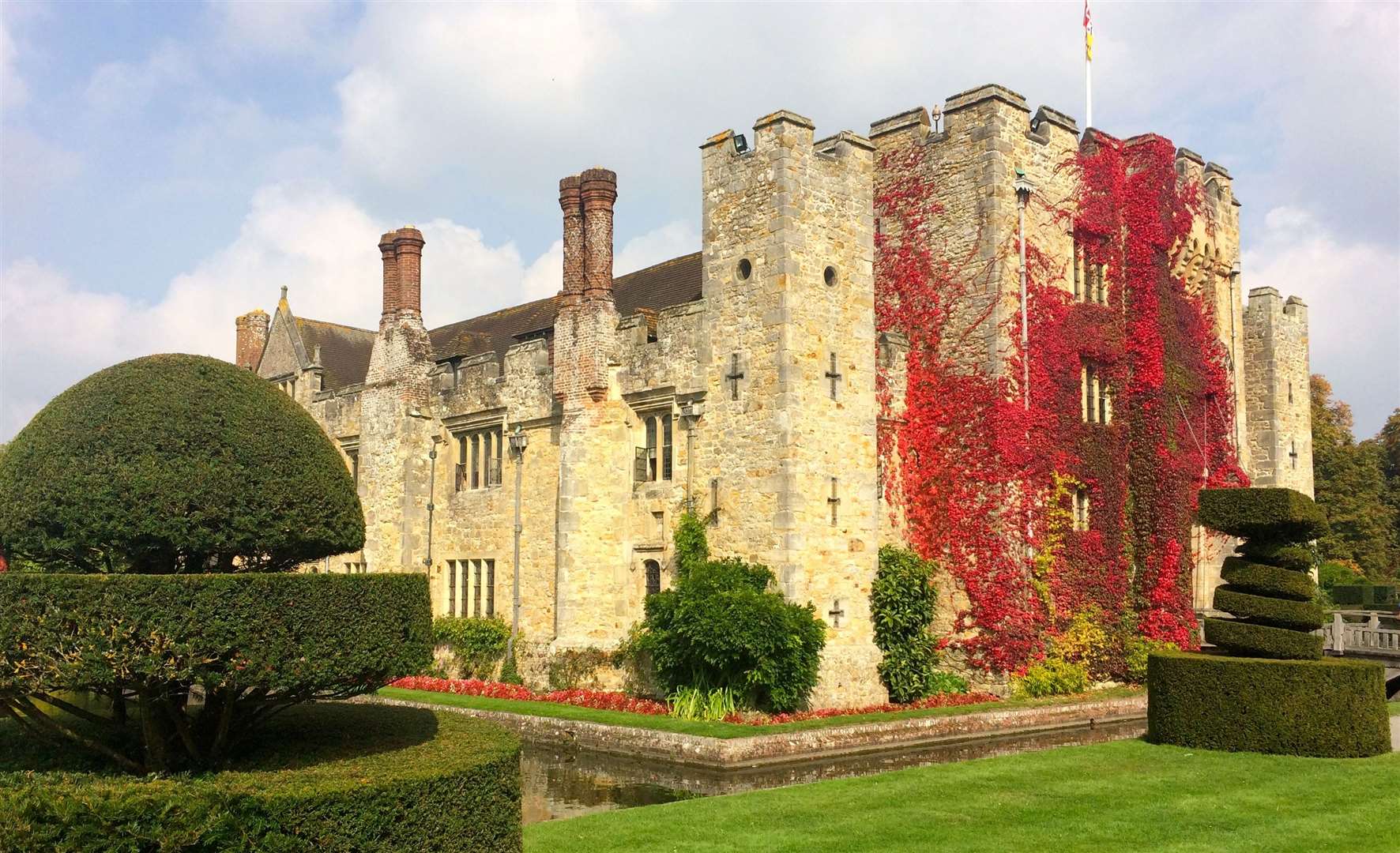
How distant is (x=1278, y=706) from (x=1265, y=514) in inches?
103

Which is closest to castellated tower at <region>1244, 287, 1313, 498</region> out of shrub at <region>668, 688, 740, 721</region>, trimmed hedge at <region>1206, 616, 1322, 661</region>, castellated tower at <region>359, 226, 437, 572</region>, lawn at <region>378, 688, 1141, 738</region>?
lawn at <region>378, 688, 1141, 738</region>

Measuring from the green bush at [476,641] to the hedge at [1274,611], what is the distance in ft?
45.5

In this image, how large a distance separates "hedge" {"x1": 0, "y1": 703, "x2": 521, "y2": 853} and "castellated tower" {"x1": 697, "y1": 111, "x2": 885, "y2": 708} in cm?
1022

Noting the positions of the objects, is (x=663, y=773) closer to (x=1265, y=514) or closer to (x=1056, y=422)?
(x=1265, y=514)

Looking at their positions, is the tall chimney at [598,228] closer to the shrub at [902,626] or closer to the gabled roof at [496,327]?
the gabled roof at [496,327]


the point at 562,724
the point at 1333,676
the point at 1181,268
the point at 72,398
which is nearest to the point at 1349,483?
the point at 1181,268

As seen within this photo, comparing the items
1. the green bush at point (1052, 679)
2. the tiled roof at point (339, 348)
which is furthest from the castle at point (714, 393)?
the tiled roof at point (339, 348)

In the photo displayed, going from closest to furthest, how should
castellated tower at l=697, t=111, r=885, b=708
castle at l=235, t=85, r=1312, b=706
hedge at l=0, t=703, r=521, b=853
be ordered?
hedge at l=0, t=703, r=521, b=853 → castellated tower at l=697, t=111, r=885, b=708 → castle at l=235, t=85, r=1312, b=706

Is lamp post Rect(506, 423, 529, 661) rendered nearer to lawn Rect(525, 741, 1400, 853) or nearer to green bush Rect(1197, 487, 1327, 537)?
lawn Rect(525, 741, 1400, 853)

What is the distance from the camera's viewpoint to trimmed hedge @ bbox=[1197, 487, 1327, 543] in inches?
642

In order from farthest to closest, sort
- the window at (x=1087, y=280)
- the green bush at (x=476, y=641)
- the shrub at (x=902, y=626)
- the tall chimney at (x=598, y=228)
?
the green bush at (x=476, y=641)
the window at (x=1087, y=280)
the tall chimney at (x=598, y=228)
the shrub at (x=902, y=626)

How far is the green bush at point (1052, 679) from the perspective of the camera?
21688 mm

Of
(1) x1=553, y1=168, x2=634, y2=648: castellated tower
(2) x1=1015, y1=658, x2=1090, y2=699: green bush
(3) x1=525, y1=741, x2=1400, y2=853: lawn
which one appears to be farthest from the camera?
(1) x1=553, y1=168, x2=634, y2=648: castellated tower

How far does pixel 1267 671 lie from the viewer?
1546cm
